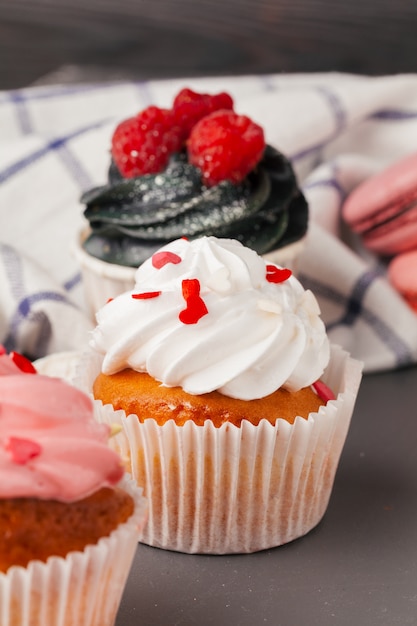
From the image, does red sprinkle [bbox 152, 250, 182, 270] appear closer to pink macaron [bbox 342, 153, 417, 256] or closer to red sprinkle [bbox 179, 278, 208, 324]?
red sprinkle [bbox 179, 278, 208, 324]

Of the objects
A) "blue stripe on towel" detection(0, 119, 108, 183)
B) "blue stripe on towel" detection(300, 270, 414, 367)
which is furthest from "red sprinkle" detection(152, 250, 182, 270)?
"blue stripe on towel" detection(0, 119, 108, 183)

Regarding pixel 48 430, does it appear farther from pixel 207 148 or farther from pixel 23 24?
pixel 23 24

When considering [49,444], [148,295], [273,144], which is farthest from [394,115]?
[49,444]

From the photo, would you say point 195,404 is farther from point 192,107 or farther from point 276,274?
point 192,107

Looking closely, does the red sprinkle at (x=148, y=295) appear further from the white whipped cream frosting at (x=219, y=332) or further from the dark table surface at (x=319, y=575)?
the dark table surface at (x=319, y=575)

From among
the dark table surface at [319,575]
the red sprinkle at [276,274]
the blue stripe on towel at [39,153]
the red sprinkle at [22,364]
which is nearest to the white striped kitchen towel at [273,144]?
the blue stripe on towel at [39,153]
